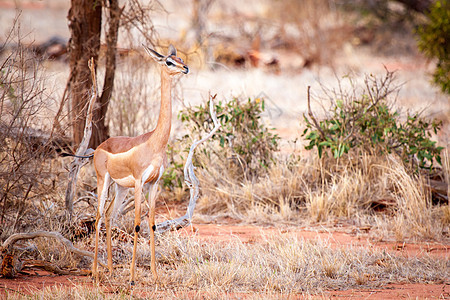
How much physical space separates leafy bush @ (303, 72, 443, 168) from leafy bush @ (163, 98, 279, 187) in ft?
2.11

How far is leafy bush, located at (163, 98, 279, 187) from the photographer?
22.4 feet

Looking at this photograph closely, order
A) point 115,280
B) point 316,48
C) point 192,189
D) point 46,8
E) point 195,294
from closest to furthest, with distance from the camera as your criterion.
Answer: point 195,294
point 115,280
point 192,189
point 316,48
point 46,8

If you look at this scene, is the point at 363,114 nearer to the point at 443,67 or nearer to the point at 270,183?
the point at 270,183

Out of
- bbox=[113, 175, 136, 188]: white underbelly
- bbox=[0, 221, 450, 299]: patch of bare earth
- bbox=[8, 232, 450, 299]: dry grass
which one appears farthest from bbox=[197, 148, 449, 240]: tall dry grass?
bbox=[113, 175, 136, 188]: white underbelly

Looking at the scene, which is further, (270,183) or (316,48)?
(316,48)

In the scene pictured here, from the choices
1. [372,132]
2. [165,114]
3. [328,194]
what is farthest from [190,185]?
[372,132]

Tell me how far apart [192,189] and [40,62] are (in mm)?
1670

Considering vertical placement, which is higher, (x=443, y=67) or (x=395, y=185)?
(x=443, y=67)

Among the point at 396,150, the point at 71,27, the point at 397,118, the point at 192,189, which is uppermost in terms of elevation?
the point at 71,27

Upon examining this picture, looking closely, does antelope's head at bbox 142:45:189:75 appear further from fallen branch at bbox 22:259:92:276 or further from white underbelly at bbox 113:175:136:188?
fallen branch at bbox 22:259:92:276

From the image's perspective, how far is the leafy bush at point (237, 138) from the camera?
6.84 meters

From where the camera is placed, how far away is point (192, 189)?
4.31 meters

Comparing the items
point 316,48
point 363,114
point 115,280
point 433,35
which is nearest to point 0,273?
point 115,280

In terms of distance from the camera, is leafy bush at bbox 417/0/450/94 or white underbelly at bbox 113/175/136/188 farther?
leafy bush at bbox 417/0/450/94
